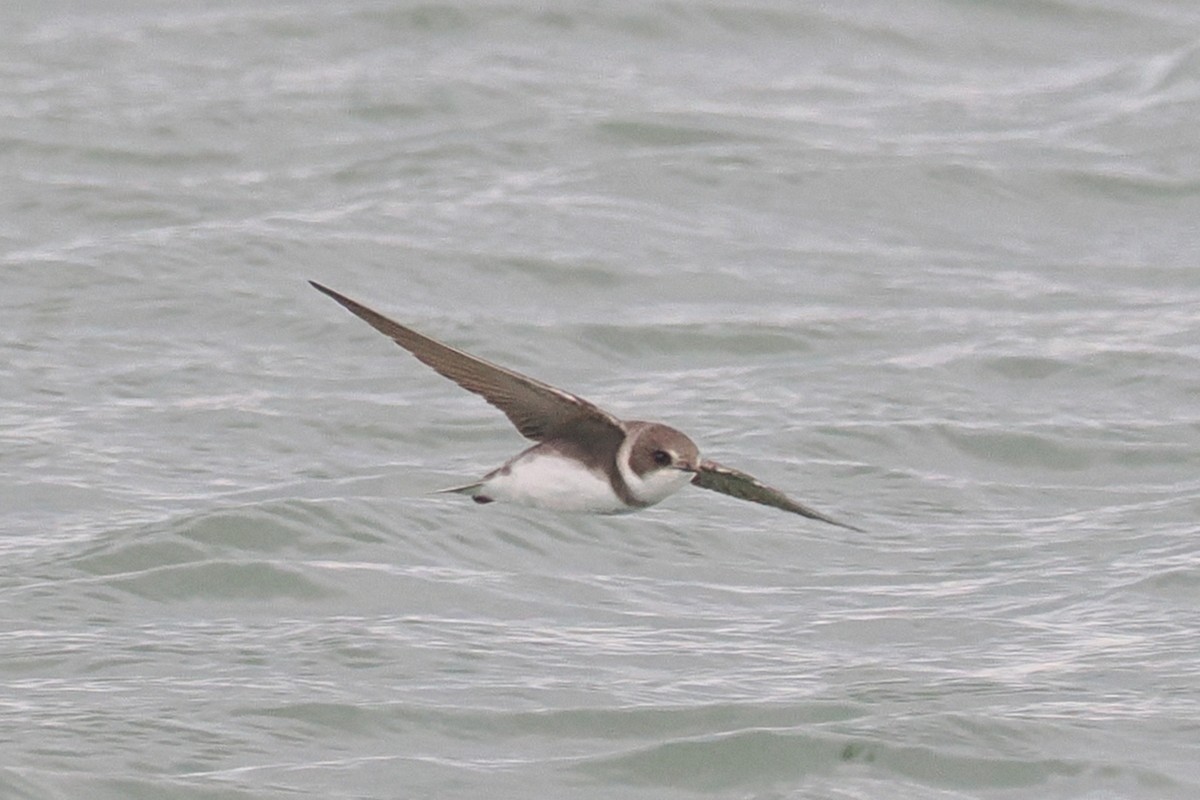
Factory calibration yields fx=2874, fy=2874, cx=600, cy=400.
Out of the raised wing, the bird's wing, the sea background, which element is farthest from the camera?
the sea background

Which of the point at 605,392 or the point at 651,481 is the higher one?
the point at 651,481

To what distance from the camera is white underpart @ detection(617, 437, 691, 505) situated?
26.9 feet

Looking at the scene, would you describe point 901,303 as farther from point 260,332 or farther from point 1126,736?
point 1126,736

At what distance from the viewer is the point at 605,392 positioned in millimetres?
13438

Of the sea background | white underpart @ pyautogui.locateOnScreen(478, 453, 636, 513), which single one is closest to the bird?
Result: white underpart @ pyautogui.locateOnScreen(478, 453, 636, 513)

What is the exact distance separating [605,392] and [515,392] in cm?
518

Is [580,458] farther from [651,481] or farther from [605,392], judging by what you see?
[605,392]

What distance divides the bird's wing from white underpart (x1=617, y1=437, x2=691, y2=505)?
4.4 inches

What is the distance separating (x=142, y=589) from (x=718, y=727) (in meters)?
2.51

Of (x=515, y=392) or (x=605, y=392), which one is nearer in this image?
(x=515, y=392)

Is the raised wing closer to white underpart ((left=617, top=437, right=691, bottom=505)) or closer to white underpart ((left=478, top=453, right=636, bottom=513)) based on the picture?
white underpart ((left=617, top=437, right=691, bottom=505))

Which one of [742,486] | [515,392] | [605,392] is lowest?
[605,392]

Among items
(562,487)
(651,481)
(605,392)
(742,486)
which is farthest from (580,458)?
(605,392)

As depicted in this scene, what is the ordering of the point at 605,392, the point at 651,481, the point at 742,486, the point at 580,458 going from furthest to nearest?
the point at 605,392 → the point at 742,486 → the point at 580,458 → the point at 651,481
